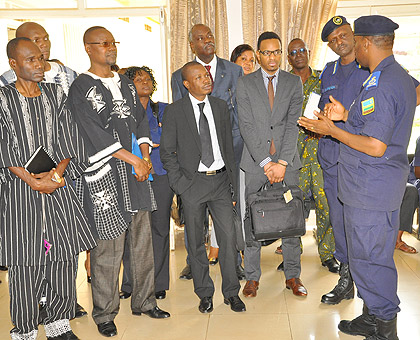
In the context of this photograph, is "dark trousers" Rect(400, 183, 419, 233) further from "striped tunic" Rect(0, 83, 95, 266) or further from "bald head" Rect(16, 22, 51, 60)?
"bald head" Rect(16, 22, 51, 60)

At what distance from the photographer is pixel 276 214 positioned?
3529 mm

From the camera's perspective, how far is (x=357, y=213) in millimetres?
2852

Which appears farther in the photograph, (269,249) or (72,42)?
(72,42)

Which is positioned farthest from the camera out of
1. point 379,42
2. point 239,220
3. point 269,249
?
point 269,249

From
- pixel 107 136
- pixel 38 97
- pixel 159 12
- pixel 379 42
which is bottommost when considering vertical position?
pixel 107 136

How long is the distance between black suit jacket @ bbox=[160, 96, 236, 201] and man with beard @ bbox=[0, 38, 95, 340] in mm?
642

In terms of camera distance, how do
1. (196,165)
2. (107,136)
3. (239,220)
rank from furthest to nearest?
(239,220)
(196,165)
(107,136)

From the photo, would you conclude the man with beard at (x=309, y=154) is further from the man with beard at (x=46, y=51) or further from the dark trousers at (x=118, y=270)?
the man with beard at (x=46, y=51)

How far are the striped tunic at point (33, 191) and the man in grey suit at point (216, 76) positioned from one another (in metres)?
1.21

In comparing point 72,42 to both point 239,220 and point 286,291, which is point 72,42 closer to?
point 239,220

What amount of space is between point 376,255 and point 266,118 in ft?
4.29

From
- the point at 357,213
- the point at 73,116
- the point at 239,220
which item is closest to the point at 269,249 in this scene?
the point at 239,220

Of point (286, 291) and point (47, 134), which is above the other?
point (47, 134)

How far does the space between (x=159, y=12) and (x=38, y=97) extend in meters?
2.80
